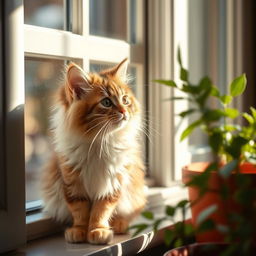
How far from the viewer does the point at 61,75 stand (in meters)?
1.39

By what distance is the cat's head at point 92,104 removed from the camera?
1.14 metres

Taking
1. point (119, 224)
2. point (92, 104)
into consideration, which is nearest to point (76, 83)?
point (92, 104)

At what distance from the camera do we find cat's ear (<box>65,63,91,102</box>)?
1.14 meters

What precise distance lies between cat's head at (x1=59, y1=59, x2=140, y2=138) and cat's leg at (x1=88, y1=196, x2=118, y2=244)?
0.18 m

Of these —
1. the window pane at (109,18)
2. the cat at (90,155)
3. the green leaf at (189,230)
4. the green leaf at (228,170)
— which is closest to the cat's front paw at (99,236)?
the cat at (90,155)

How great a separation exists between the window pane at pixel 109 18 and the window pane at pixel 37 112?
0.25 metres

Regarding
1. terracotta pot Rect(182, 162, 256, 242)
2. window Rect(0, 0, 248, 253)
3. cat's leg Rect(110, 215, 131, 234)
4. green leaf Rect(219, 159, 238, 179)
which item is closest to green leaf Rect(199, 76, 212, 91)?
green leaf Rect(219, 159, 238, 179)

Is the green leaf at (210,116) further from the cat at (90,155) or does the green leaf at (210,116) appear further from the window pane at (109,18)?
the window pane at (109,18)

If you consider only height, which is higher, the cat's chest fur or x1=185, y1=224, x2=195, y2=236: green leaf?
the cat's chest fur

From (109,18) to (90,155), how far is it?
62 centimetres

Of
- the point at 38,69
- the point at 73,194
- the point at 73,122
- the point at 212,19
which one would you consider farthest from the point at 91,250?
the point at 212,19

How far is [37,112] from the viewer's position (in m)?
1.34

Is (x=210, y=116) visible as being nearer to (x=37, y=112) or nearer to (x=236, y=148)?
(x=236, y=148)

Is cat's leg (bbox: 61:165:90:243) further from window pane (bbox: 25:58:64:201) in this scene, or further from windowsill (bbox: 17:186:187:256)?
window pane (bbox: 25:58:64:201)
